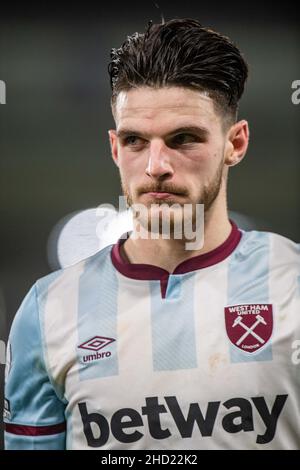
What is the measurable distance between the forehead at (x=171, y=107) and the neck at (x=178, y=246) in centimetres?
22

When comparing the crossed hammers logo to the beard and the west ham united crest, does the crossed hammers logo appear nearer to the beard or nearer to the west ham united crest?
the west ham united crest

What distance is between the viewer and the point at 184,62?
1.26 meters

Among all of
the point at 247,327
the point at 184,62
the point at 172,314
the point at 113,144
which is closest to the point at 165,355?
the point at 172,314

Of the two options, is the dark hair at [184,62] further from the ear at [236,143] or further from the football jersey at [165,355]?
the football jersey at [165,355]

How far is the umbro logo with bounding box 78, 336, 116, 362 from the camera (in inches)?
51.2

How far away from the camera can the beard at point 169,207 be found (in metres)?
1.28

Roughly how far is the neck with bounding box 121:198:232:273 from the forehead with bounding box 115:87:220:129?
0.73 feet

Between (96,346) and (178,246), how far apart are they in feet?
1.02

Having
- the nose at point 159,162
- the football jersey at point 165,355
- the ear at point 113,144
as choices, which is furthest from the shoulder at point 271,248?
the ear at point 113,144

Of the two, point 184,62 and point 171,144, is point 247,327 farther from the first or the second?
point 184,62

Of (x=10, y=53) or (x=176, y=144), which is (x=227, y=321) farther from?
(x=10, y=53)

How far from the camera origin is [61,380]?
51.4 inches

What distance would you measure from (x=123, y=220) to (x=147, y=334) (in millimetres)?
315
